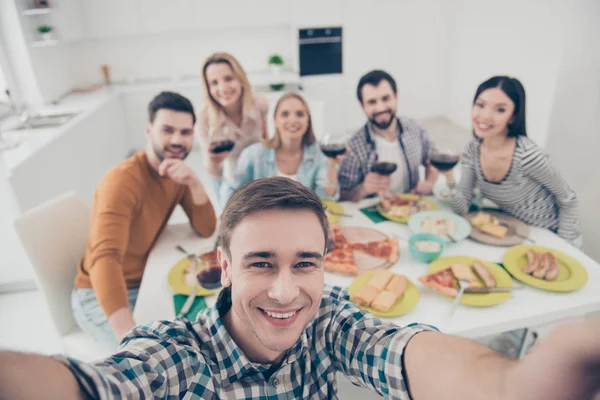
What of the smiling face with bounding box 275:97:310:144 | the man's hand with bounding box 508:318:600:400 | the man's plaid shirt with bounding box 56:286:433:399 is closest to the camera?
the man's hand with bounding box 508:318:600:400

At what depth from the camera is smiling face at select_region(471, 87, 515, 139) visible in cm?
169

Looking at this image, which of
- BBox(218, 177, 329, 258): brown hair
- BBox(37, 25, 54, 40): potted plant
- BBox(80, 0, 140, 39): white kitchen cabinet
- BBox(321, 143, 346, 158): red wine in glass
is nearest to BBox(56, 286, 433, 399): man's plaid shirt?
BBox(218, 177, 329, 258): brown hair

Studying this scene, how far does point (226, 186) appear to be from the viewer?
7.63ft

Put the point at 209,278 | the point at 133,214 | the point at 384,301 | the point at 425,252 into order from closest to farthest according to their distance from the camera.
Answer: the point at 384,301
the point at 209,278
the point at 425,252
the point at 133,214

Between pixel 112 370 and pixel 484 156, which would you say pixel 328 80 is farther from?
pixel 112 370

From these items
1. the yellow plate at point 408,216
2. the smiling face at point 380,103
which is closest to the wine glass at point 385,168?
the yellow plate at point 408,216

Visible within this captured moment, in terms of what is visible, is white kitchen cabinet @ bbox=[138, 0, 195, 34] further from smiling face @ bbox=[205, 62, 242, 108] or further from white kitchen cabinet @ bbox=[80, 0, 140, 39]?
smiling face @ bbox=[205, 62, 242, 108]

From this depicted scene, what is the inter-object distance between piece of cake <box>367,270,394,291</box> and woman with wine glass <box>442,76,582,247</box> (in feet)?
2.07

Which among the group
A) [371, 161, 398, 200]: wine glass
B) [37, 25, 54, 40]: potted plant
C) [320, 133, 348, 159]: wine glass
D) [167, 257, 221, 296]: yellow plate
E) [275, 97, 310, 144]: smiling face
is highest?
[37, 25, 54, 40]: potted plant

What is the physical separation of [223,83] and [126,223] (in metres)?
1.13

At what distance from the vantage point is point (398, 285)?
4.37 feet

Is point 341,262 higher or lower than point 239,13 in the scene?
lower

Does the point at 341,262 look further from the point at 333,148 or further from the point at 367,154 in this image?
the point at 367,154

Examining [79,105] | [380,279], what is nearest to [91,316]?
[380,279]
